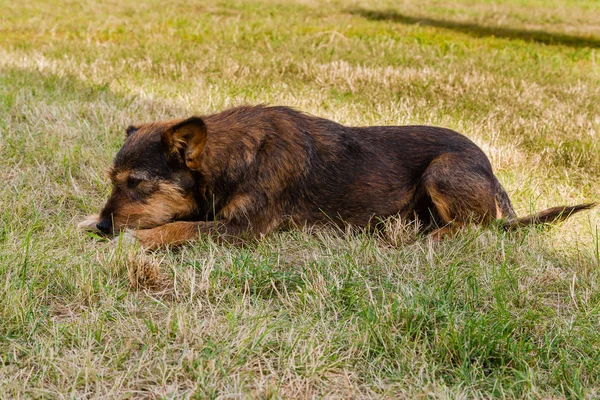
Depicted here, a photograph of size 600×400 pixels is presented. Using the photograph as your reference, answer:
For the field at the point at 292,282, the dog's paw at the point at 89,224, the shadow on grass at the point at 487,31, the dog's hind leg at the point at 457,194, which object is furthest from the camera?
the shadow on grass at the point at 487,31

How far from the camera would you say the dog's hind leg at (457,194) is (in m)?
5.08

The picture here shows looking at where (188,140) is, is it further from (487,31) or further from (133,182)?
(487,31)

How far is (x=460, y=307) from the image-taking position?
3.95 metres

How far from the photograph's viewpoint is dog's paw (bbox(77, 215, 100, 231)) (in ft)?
16.1

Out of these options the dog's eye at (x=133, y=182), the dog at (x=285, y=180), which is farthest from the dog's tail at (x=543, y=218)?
the dog's eye at (x=133, y=182)

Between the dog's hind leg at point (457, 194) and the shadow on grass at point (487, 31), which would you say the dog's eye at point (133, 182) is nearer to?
the dog's hind leg at point (457, 194)

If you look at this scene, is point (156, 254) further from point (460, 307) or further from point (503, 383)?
point (503, 383)

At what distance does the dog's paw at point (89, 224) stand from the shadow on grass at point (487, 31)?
14729 millimetres

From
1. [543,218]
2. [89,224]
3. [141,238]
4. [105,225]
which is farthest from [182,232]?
[543,218]

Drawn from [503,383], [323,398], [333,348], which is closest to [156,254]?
[333,348]

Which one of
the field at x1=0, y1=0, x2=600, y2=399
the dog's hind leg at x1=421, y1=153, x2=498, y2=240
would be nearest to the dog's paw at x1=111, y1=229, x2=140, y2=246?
the field at x1=0, y1=0, x2=600, y2=399

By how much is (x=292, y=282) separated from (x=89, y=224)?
174 centimetres

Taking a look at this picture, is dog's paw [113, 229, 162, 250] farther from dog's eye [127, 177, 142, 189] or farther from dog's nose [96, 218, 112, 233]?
dog's eye [127, 177, 142, 189]

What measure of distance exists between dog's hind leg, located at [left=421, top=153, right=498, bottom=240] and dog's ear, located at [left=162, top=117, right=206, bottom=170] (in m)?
1.74
